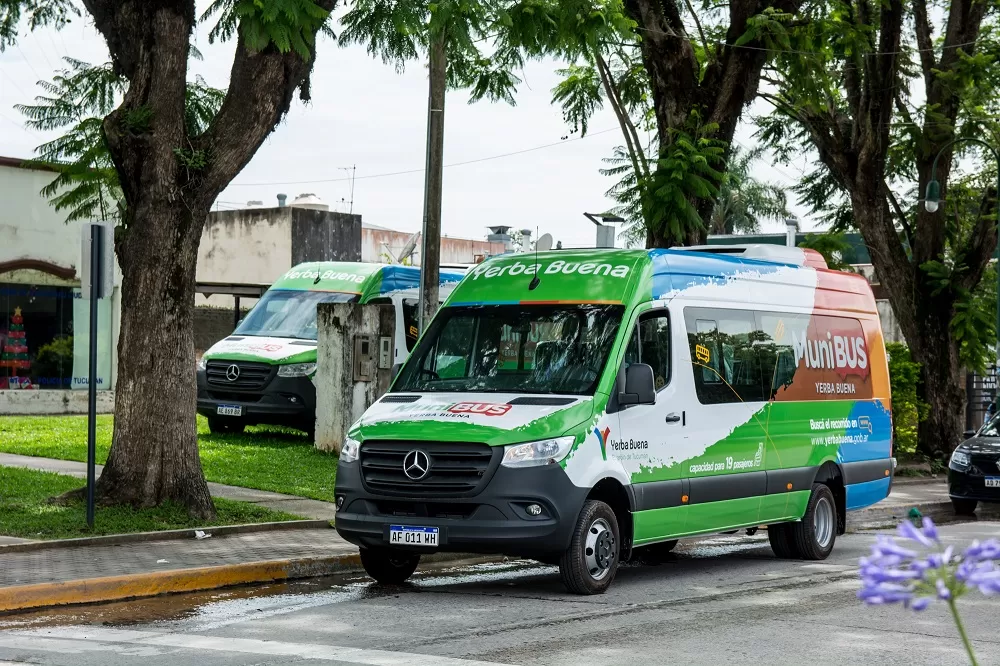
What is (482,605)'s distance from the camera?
938 cm

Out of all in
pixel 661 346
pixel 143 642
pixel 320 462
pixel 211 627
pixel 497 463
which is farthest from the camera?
pixel 320 462

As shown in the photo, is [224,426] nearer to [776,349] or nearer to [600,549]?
[776,349]

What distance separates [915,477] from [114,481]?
49.8 ft

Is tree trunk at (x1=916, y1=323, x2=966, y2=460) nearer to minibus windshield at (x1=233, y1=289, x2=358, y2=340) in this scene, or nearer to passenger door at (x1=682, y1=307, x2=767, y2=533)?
minibus windshield at (x1=233, y1=289, x2=358, y2=340)

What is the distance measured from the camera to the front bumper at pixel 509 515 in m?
9.29

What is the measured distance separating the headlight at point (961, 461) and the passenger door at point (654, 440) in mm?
9058

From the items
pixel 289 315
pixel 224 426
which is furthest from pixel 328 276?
pixel 224 426

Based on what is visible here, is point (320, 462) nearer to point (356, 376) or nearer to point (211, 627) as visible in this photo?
point (356, 376)

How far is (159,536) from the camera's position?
11633mm

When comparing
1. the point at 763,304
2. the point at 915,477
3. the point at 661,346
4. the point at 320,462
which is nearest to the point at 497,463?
the point at 661,346

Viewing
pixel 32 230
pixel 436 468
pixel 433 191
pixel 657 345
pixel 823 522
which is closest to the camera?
pixel 436 468

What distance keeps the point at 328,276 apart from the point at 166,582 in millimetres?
12253

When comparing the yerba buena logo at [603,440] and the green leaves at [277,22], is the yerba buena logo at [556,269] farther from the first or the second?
the green leaves at [277,22]

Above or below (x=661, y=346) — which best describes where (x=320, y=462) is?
below
